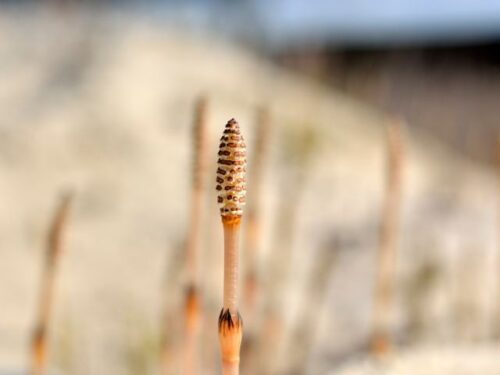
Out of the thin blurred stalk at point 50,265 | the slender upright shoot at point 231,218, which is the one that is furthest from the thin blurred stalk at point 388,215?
the slender upright shoot at point 231,218

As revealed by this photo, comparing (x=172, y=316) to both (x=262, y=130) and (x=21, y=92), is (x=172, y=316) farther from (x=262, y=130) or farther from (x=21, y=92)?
(x=21, y=92)

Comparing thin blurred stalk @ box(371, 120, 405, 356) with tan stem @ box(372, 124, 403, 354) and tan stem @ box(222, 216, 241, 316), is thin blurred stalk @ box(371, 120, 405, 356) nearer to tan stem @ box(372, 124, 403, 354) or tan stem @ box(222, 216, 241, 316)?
tan stem @ box(372, 124, 403, 354)

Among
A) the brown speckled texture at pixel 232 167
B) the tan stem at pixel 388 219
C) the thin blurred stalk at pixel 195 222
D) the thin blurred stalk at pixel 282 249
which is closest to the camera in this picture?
the brown speckled texture at pixel 232 167

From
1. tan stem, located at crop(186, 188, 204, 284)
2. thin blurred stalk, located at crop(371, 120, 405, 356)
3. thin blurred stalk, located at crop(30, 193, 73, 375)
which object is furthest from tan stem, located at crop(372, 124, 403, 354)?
thin blurred stalk, located at crop(30, 193, 73, 375)

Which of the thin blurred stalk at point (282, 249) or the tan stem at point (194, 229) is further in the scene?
the thin blurred stalk at point (282, 249)

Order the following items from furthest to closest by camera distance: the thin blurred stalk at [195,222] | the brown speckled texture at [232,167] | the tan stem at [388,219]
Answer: the tan stem at [388,219], the thin blurred stalk at [195,222], the brown speckled texture at [232,167]

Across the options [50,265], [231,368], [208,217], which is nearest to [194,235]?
[50,265]

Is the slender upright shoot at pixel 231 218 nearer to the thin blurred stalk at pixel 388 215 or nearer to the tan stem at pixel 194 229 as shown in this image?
the tan stem at pixel 194 229
